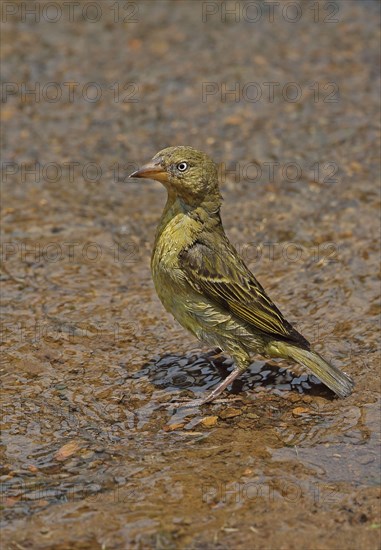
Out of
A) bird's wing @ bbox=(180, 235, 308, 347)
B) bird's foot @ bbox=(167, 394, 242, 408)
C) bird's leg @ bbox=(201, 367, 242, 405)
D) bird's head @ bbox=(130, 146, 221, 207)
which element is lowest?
bird's foot @ bbox=(167, 394, 242, 408)

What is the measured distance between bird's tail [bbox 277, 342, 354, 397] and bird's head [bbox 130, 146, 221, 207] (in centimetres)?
114

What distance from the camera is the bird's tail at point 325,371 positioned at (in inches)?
224

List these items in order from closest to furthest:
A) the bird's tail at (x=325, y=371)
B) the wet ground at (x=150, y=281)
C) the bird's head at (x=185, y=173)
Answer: the wet ground at (x=150, y=281), the bird's tail at (x=325, y=371), the bird's head at (x=185, y=173)

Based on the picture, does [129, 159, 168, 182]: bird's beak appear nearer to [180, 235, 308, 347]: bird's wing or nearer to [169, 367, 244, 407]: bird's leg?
[180, 235, 308, 347]: bird's wing

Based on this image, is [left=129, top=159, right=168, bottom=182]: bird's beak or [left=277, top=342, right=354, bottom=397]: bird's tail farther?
[left=129, top=159, right=168, bottom=182]: bird's beak

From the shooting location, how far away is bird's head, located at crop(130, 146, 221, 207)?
5.90 m

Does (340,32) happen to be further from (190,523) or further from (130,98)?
(190,523)

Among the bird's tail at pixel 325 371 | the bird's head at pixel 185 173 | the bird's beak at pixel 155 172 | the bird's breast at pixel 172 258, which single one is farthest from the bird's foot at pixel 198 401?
the bird's beak at pixel 155 172

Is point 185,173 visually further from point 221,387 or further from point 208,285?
point 221,387

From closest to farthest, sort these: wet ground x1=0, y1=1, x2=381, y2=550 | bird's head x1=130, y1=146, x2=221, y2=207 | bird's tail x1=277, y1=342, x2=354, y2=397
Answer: wet ground x1=0, y1=1, x2=381, y2=550 < bird's tail x1=277, y1=342, x2=354, y2=397 < bird's head x1=130, y1=146, x2=221, y2=207

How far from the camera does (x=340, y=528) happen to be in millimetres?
4531

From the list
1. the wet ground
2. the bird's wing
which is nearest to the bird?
the bird's wing

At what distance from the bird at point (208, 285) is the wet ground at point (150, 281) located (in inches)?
10.6

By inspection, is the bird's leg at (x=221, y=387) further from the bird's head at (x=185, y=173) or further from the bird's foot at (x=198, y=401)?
the bird's head at (x=185, y=173)
